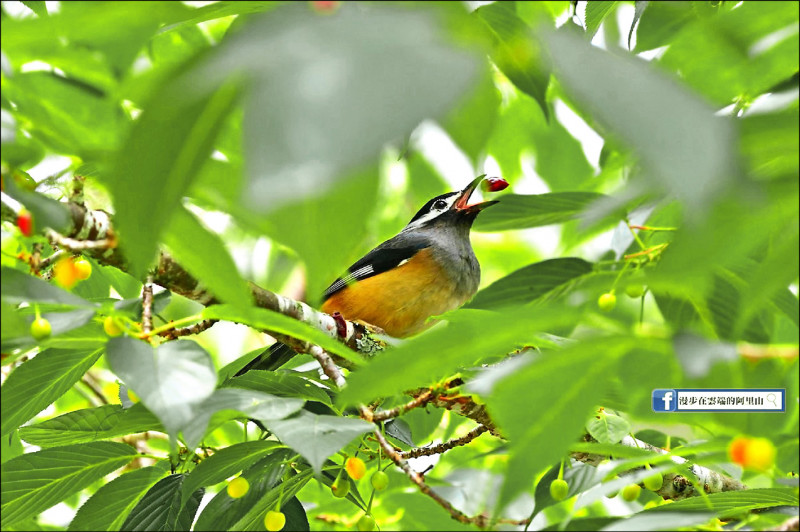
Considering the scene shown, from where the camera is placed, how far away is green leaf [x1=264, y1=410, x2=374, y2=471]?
164 centimetres

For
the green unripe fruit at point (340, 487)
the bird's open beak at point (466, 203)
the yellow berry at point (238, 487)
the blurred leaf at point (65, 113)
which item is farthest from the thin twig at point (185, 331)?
the bird's open beak at point (466, 203)

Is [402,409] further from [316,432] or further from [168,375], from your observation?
[168,375]

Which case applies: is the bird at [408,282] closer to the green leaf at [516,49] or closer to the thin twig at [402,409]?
the thin twig at [402,409]

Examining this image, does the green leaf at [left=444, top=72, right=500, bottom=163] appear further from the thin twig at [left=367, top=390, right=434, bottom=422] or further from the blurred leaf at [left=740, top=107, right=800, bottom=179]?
the thin twig at [left=367, top=390, right=434, bottom=422]

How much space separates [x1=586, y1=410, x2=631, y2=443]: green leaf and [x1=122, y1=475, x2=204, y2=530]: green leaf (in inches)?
48.4

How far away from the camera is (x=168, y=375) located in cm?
160

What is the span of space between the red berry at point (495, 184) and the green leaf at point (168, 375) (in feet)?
10.3

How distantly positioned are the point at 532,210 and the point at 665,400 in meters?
0.93

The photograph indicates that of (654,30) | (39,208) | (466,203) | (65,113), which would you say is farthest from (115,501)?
(466,203)

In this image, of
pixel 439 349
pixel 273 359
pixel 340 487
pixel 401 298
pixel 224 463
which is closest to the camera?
pixel 439 349

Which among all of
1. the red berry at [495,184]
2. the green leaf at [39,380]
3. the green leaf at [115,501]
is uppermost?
the green leaf at [39,380]

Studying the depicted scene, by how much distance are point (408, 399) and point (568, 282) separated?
792 mm

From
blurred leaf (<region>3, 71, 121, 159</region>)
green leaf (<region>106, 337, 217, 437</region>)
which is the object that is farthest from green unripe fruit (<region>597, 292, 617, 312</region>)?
blurred leaf (<region>3, 71, 121, 159</region>)

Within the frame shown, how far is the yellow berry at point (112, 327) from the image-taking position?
1887 millimetres
